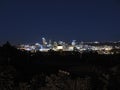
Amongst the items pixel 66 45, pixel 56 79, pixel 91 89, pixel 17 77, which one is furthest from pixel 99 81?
pixel 66 45

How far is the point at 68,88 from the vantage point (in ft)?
59.0

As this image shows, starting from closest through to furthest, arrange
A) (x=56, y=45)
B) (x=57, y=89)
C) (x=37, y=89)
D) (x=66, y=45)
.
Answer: (x=57, y=89) < (x=37, y=89) < (x=56, y=45) < (x=66, y=45)

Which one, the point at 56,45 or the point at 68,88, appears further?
the point at 56,45

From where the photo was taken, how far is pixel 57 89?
1767cm

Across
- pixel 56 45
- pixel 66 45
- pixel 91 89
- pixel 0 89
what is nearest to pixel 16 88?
pixel 0 89

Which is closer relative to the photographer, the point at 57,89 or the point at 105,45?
the point at 57,89

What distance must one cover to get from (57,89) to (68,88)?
569mm

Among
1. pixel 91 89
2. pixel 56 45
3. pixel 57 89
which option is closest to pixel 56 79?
pixel 57 89

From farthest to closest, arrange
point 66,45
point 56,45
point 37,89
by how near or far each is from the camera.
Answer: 1. point 66,45
2. point 56,45
3. point 37,89

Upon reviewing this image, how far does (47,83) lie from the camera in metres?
18.2

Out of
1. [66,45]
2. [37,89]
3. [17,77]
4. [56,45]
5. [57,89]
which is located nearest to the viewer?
[57,89]

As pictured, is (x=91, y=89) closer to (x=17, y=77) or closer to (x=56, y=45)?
(x=17, y=77)

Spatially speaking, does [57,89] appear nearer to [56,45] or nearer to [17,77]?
[17,77]

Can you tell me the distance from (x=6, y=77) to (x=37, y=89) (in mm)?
1637
